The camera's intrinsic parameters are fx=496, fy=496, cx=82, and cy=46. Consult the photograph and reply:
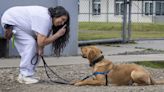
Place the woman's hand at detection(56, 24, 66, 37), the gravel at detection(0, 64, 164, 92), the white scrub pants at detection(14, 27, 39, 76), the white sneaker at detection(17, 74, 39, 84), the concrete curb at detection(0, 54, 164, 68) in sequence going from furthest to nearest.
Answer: the concrete curb at detection(0, 54, 164, 68) → the white sneaker at detection(17, 74, 39, 84) → the white scrub pants at detection(14, 27, 39, 76) → the woman's hand at detection(56, 24, 66, 37) → the gravel at detection(0, 64, 164, 92)

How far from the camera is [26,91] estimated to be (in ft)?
27.5

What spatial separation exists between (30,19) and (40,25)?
0.28 meters


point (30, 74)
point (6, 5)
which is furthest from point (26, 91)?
point (6, 5)

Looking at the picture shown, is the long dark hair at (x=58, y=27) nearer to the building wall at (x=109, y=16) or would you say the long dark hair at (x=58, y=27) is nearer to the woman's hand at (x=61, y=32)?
the woman's hand at (x=61, y=32)

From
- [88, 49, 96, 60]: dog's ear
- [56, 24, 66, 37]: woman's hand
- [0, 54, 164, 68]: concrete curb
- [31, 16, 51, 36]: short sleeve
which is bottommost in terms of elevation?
[0, 54, 164, 68]: concrete curb

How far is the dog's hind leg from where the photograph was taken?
8.81m

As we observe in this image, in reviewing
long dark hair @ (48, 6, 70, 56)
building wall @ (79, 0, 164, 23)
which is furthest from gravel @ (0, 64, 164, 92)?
building wall @ (79, 0, 164, 23)

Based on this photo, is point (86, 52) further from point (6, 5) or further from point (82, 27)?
point (82, 27)

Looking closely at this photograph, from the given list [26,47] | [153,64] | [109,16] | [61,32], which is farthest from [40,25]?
[109,16]

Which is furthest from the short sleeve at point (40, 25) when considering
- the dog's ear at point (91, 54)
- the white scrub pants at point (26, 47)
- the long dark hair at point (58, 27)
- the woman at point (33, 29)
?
the dog's ear at point (91, 54)

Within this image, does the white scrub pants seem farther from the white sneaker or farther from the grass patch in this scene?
the grass patch

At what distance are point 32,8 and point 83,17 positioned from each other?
20971mm

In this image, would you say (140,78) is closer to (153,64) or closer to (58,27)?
(58,27)

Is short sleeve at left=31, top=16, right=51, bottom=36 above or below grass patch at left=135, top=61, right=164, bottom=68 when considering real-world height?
above
